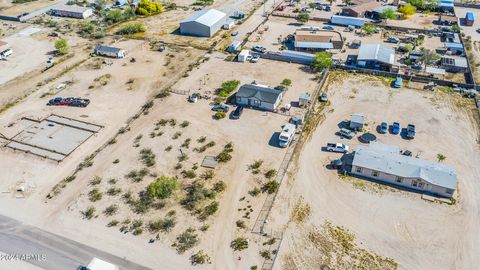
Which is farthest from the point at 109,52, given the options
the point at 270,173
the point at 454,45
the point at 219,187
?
the point at 454,45

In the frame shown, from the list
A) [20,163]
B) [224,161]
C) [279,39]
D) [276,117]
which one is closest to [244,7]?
[279,39]

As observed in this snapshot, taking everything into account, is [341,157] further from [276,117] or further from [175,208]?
[175,208]

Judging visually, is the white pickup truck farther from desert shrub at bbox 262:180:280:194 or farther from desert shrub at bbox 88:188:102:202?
desert shrub at bbox 88:188:102:202

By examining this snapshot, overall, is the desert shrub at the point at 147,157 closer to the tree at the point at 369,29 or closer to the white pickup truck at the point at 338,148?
the white pickup truck at the point at 338,148

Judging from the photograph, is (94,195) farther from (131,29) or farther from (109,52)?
(131,29)

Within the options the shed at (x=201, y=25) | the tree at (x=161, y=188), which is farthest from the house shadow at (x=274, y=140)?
the shed at (x=201, y=25)

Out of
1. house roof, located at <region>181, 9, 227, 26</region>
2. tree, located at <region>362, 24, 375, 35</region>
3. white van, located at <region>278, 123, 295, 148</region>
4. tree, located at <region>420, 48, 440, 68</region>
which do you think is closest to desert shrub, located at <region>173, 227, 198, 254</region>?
white van, located at <region>278, 123, 295, 148</region>

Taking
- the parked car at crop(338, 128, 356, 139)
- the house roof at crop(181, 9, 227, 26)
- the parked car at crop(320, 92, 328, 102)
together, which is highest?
the house roof at crop(181, 9, 227, 26)
